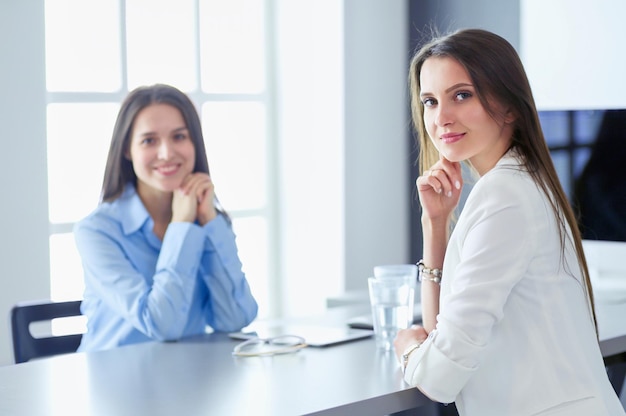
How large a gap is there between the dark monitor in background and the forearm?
123 centimetres

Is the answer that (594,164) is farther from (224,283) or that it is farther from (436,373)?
(436,373)

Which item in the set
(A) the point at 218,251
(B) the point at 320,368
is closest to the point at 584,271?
(B) the point at 320,368

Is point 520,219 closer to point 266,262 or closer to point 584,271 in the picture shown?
point 584,271

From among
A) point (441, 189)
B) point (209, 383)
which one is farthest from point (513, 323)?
point (209, 383)

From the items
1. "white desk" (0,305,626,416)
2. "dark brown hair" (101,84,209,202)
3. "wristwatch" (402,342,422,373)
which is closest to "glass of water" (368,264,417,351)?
"white desk" (0,305,626,416)

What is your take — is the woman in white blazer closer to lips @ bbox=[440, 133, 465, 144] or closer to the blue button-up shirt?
lips @ bbox=[440, 133, 465, 144]

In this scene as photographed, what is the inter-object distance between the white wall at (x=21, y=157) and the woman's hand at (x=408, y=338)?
72.8 inches

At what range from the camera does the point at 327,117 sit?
4.27m

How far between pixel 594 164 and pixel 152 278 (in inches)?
58.7

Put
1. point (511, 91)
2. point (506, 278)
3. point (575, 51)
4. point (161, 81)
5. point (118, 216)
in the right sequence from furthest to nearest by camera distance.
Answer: point (161, 81)
point (575, 51)
point (118, 216)
point (511, 91)
point (506, 278)

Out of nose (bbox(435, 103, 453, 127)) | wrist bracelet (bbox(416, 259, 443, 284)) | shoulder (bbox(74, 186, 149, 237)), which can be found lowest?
wrist bracelet (bbox(416, 259, 443, 284))

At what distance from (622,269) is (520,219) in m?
2.05

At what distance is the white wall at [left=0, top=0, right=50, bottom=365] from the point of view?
3.31m

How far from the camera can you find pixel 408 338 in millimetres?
1936
